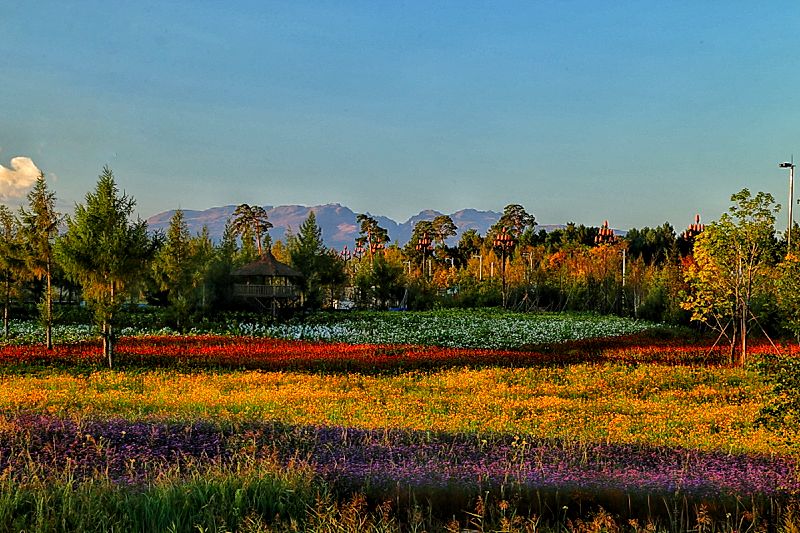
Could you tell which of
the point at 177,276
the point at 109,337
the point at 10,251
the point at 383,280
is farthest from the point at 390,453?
the point at 383,280

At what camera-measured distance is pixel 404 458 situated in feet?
21.6

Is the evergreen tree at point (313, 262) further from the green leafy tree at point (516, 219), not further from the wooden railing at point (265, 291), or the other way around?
the green leafy tree at point (516, 219)

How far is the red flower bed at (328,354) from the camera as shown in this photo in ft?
57.4

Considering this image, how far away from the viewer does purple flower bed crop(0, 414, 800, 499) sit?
18.5 ft

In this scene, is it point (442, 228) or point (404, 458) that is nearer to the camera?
point (404, 458)

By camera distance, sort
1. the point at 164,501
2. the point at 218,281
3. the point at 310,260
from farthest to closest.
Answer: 1. the point at 310,260
2. the point at 218,281
3. the point at 164,501

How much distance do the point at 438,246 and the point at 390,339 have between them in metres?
49.0

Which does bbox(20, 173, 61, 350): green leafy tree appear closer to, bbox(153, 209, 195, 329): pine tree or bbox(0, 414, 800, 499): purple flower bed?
bbox(153, 209, 195, 329): pine tree

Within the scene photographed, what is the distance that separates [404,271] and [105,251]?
28906 millimetres

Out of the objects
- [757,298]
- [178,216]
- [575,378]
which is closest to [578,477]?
[575,378]

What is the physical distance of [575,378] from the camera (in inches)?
617

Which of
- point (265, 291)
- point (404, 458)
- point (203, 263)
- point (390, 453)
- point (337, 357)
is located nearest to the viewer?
point (404, 458)

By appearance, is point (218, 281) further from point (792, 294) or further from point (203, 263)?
point (792, 294)

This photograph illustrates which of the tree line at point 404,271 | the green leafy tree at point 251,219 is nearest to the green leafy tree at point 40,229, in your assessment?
the tree line at point 404,271
